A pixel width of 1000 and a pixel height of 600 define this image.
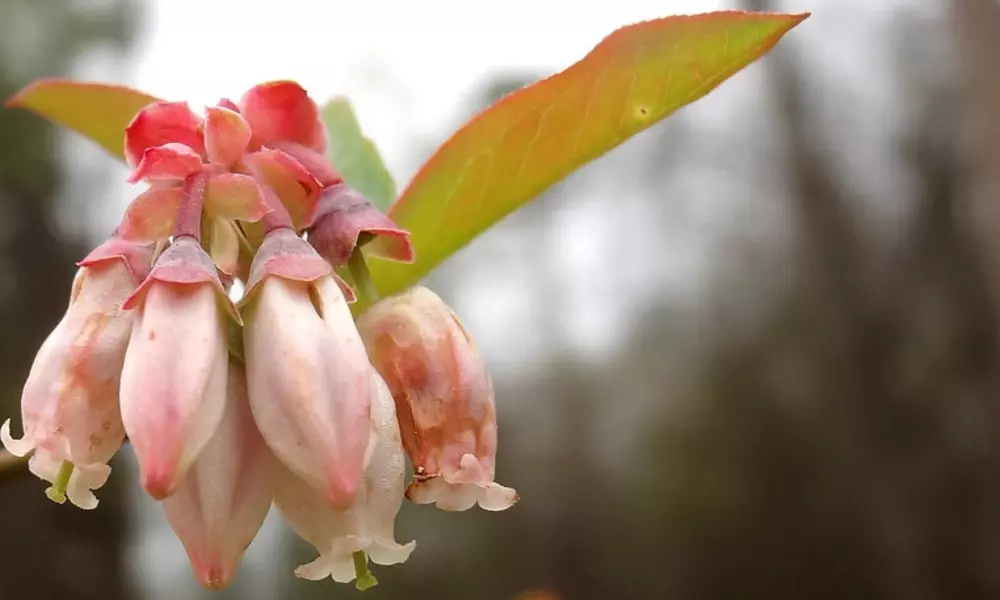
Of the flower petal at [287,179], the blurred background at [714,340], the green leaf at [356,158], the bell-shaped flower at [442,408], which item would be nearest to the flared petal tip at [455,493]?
the bell-shaped flower at [442,408]

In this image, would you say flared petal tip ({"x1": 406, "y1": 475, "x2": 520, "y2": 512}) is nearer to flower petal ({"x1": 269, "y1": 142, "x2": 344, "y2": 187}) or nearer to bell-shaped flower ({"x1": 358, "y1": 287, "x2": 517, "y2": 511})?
bell-shaped flower ({"x1": 358, "y1": 287, "x2": 517, "y2": 511})

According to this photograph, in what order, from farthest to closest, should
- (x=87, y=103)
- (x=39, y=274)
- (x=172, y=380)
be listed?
(x=39, y=274) < (x=87, y=103) < (x=172, y=380)

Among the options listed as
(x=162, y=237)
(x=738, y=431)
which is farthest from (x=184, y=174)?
(x=738, y=431)

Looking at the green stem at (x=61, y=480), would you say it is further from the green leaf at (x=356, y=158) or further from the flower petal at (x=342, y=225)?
the green leaf at (x=356, y=158)

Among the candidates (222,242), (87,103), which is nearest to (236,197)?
(222,242)

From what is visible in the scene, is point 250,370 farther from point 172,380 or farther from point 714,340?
point 714,340

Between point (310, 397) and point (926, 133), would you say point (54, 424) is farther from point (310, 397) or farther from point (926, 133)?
point (926, 133)

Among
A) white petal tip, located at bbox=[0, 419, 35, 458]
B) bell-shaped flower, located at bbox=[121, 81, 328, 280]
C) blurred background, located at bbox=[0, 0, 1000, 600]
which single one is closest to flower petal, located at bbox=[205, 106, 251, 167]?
bell-shaped flower, located at bbox=[121, 81, 328, 280]
